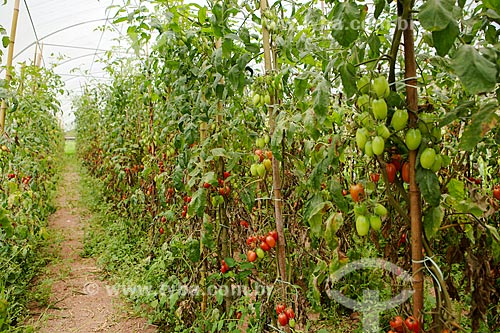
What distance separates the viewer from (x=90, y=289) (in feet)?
10.6

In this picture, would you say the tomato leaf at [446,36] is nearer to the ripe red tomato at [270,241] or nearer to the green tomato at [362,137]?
the green tomato at [362,137]

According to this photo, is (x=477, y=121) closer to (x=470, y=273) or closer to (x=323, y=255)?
(x=470, y=273)

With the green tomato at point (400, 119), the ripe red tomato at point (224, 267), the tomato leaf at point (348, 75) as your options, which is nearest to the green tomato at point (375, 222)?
the green tomato at point (400, 119)

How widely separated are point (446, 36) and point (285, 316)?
44.7 inches

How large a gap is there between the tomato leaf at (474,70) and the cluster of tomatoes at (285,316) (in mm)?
1086

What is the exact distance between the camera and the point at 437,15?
0.77 metres

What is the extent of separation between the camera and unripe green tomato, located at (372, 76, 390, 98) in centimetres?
94

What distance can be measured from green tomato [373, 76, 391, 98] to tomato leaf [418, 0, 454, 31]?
180 mm

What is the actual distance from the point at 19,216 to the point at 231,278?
66.9 inches

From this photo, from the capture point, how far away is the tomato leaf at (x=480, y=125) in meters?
0.83

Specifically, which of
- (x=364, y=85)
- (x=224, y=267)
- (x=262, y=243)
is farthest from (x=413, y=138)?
(x=224, y=267)

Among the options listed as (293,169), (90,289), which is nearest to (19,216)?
(90,289)

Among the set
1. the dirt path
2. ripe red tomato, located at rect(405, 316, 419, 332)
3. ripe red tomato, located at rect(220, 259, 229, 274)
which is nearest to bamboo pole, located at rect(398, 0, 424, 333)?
ripe red tomato, located at rect(405, 316, 419, 332)

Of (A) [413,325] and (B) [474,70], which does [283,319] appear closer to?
(A) [413,325]
